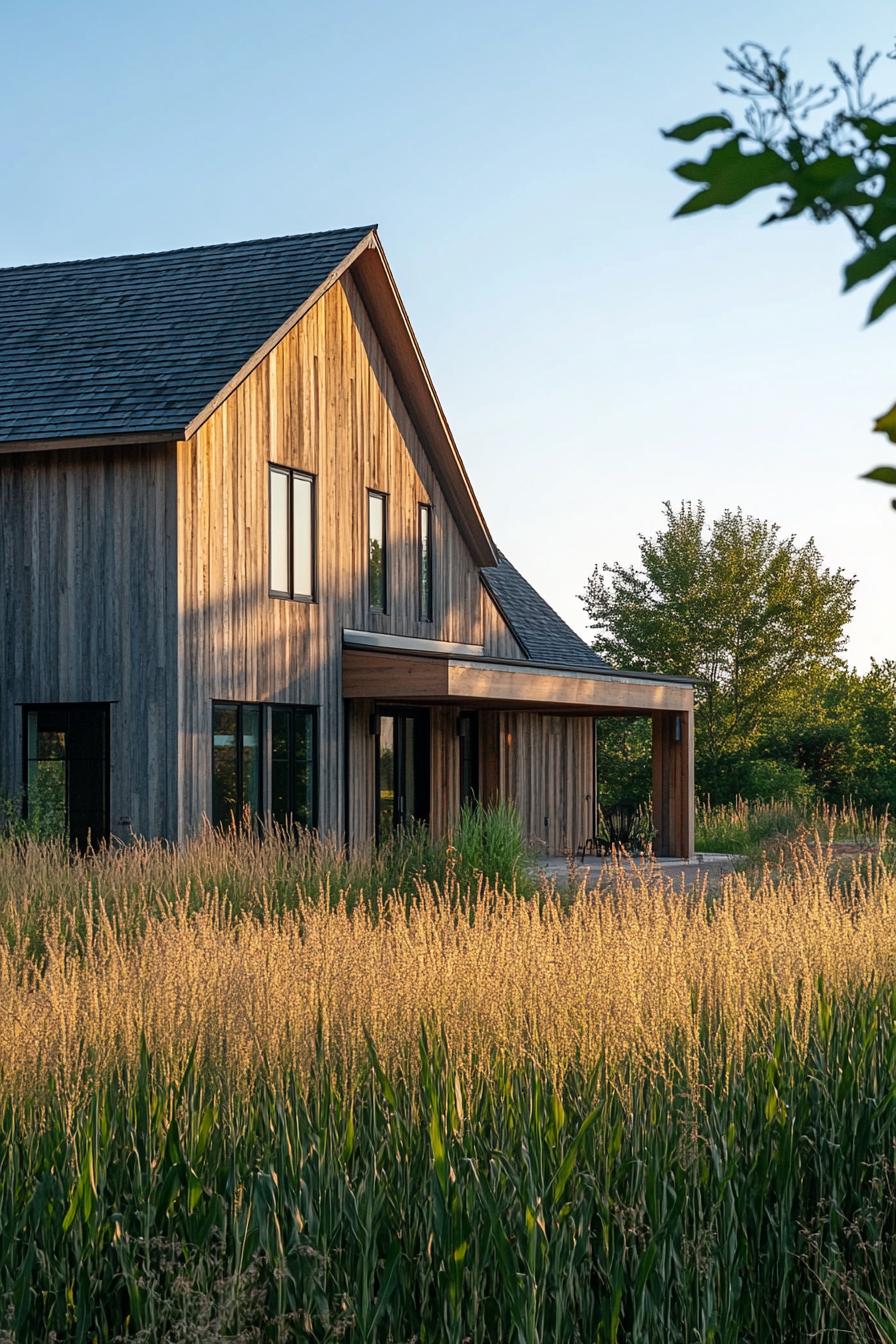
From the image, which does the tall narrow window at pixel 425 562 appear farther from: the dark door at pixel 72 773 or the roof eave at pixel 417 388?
the dark door at pixel 72 773

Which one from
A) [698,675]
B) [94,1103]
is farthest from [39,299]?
[698,675]

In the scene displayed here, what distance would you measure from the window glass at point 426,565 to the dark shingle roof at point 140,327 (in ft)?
13.7

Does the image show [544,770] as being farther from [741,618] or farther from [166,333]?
[741,618]

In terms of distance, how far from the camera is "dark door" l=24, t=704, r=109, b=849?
16719 mm

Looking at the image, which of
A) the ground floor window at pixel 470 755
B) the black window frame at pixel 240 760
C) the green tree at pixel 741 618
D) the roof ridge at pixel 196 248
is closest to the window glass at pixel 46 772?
the black window frame at pixel 240 760

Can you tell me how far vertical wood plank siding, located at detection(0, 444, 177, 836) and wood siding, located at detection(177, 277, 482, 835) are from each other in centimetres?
21

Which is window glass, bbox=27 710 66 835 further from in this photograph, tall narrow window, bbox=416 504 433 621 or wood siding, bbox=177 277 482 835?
tall narrow window, bbox=416 504 433 621

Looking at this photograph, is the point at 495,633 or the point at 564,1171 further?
the point at 495,633

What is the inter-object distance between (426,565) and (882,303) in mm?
21024

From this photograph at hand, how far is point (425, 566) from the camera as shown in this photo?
22234 millimetres

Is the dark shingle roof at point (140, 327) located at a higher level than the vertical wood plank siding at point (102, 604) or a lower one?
higher

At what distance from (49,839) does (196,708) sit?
1.98 meters

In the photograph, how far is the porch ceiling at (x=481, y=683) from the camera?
1883 cm

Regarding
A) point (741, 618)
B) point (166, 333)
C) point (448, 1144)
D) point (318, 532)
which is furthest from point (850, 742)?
point (448, 1144)
